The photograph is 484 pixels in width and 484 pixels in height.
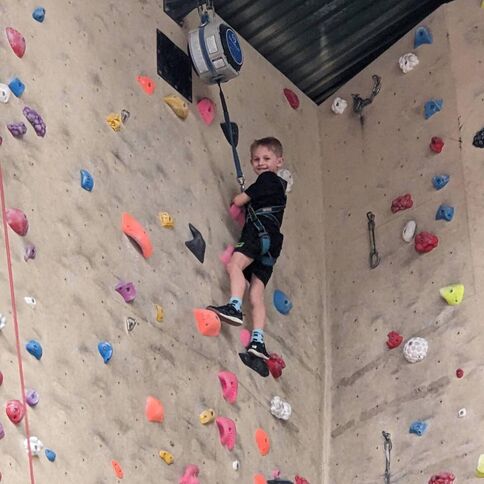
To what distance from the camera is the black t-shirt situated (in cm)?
598

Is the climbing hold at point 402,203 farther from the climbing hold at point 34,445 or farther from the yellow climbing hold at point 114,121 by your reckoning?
the climbing hold at point 34,445

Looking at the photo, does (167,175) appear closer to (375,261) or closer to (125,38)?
(125,38)

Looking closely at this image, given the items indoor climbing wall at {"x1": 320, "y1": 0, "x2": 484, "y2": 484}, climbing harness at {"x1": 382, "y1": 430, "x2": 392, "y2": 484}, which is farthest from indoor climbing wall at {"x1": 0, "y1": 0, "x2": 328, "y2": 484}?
climbing harness at {"x1": 382, "y1": 430, "x2": 392, "y2": 484}

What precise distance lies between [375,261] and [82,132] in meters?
1.85

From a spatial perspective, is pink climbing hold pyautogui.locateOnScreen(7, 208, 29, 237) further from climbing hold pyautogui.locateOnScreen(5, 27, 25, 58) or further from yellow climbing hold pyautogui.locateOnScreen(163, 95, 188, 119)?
yellow climbing hold pyautogui.locateOnScreen(163, 95, 188, 119)

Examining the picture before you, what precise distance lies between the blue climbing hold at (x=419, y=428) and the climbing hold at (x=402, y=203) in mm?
1105

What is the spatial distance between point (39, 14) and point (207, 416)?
174cm

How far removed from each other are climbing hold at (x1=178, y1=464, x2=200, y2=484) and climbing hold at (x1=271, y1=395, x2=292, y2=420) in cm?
69

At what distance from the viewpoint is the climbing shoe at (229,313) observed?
18.5ft

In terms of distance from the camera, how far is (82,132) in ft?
17.5

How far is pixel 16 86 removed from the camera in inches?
199

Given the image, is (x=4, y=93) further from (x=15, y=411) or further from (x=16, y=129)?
(x=15, y=411)

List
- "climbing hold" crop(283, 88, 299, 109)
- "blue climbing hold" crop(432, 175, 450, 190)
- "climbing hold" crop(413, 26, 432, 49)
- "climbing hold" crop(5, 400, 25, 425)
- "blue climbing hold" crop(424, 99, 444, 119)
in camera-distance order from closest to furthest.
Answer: "climbing hold" crop(5, 400, 25, 425) → "blue climbing hold" crop(432, 175, 450, 190) → "blue climbing hold" crop(424, 99, 444, 119) → "climbing hold" crop(413, 26, 432, 49) → "climbing hold" crop(283, 88, 299, 109)

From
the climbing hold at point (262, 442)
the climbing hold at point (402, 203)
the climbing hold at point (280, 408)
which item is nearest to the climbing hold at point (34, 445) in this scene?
the climbing hold at point (262, 442)
